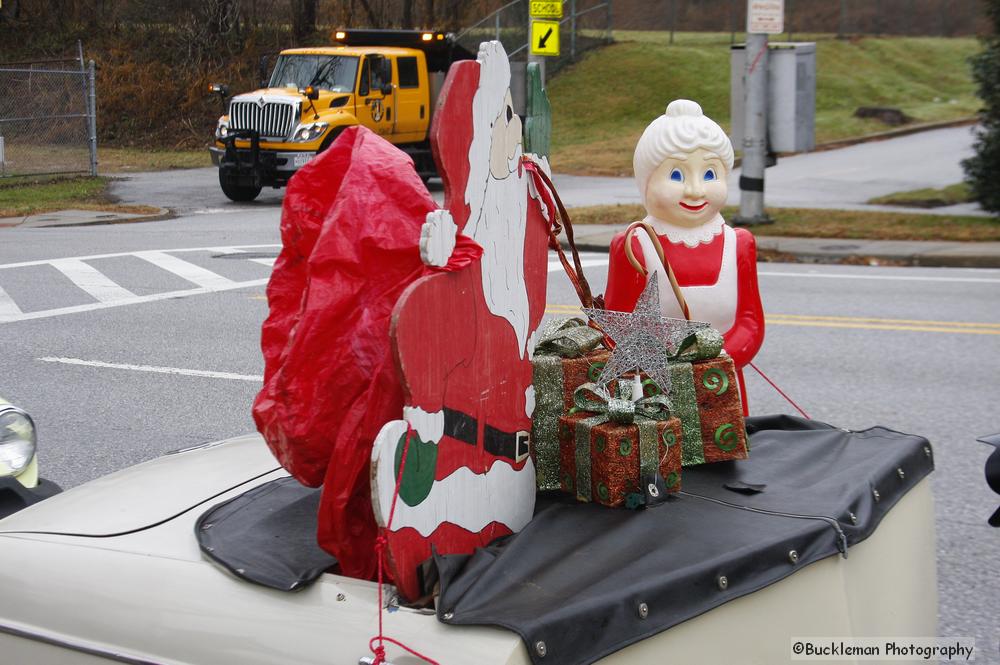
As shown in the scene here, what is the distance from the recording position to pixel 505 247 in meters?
2.52

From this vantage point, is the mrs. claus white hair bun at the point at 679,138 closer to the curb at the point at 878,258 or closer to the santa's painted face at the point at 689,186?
the santa's painted face at the point at 689,186

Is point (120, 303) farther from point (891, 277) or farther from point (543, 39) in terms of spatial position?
point (543, 39)

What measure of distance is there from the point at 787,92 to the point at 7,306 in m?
9.62

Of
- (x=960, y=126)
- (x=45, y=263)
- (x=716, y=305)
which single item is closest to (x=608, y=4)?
(x=960, y=126)

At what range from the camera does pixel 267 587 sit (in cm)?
226

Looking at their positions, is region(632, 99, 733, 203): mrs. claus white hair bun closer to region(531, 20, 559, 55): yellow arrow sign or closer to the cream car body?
the cream car body

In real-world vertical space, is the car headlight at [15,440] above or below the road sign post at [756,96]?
below

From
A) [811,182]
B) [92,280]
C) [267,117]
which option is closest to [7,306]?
[92,280]

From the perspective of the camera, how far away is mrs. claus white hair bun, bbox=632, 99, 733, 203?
11.3 feet

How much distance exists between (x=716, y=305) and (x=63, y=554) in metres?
2.01

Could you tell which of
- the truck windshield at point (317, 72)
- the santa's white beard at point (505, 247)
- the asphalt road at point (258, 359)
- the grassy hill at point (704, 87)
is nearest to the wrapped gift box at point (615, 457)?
the santa's white beard at point (505, 247)

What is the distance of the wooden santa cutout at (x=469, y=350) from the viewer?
2.13 metres

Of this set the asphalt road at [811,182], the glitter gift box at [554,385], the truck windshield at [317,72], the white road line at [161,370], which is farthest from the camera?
the truck windshield at [317,72]

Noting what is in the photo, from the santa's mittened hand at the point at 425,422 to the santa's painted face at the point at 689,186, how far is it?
1.55 meters
